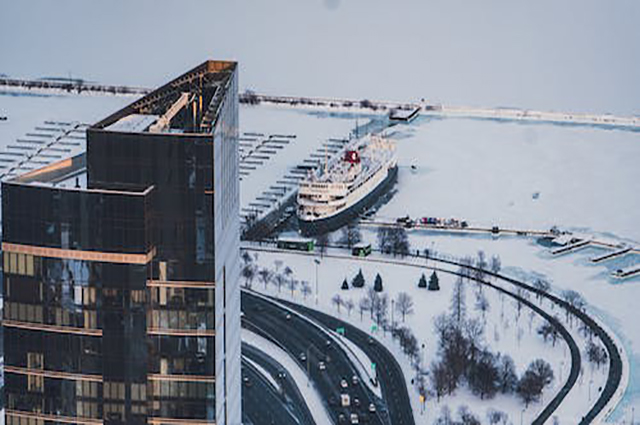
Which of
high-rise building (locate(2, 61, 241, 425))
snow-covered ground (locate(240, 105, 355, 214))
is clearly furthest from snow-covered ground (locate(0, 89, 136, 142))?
high-rise building (locate(2, 61, 241, 425))

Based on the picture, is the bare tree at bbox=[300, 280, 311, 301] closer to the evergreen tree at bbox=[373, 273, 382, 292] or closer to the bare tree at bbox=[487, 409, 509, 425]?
the evergreen tree at bbox=[373, 273, 382, 292]

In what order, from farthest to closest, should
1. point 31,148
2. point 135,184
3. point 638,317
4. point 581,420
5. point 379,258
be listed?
point 31,148, point 379,258, point 638,317, point 581,420, point 135,184

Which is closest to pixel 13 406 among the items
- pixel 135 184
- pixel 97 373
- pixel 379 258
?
pixel 97 373

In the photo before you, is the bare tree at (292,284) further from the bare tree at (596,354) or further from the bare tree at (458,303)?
the bare tree at (596,354)

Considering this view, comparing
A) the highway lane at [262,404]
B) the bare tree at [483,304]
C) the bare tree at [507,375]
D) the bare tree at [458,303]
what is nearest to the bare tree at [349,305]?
the bare tree at [458,303]

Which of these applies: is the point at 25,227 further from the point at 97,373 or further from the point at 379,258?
the point at 379,258

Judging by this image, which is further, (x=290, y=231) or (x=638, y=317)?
(x=290, y=231)
